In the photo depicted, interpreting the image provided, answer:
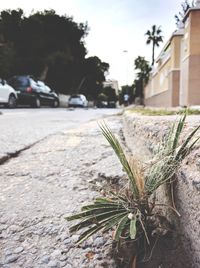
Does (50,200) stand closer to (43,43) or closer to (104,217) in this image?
(104,217)

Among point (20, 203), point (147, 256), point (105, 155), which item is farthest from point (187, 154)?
point (105, 155)

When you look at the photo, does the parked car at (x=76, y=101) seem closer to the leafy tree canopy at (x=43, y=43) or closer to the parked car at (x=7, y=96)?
the leafy tree canopy at (x=43, y=43)

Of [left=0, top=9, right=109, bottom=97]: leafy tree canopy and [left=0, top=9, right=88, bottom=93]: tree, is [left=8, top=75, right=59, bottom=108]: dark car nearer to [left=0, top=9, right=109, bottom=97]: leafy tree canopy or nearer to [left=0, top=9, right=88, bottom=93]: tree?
[left=0, top=9, right=109, bottom=97]: leafy tree canopy

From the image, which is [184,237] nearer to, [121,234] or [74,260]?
[121,234]

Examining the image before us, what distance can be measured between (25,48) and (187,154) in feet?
88.7

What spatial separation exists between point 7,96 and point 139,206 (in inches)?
540

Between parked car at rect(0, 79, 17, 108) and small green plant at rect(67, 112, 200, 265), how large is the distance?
43.1 ft

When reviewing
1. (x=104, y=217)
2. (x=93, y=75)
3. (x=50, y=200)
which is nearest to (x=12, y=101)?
(x=50, y=200)

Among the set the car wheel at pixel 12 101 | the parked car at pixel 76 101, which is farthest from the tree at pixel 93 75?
the car wheel at pixel 12 101

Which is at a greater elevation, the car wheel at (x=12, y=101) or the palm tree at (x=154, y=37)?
the palm tree at (x=154, y=37)

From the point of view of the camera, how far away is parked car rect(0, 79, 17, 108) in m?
13.9

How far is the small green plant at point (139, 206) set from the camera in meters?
1.29

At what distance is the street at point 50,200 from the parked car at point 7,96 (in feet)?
38.0

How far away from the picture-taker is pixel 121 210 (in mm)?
1348
